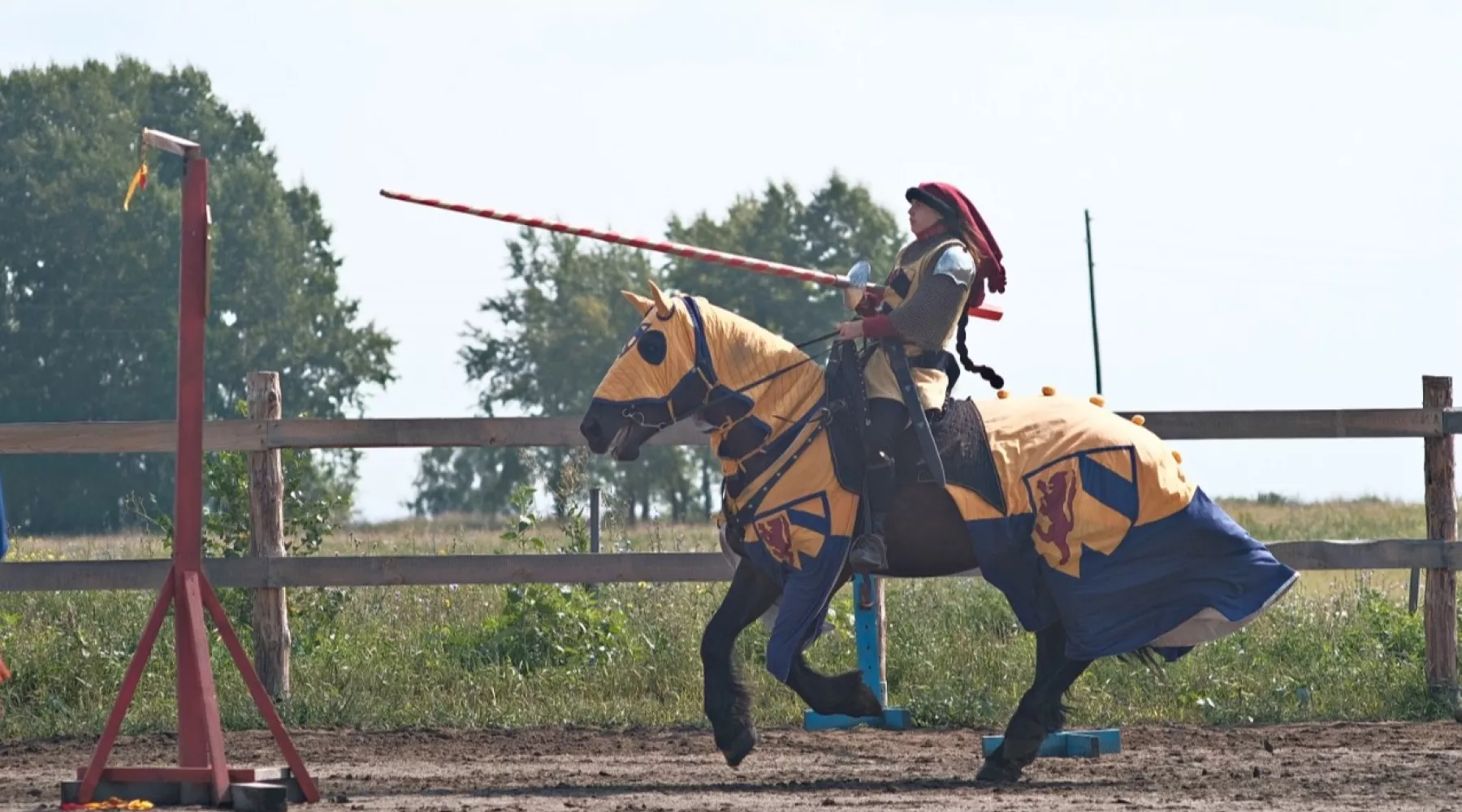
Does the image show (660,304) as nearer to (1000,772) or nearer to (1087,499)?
(1087,499)

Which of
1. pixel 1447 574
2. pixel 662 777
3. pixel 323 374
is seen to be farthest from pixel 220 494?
pixel 323 374

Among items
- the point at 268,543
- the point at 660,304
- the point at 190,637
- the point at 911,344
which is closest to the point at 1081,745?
the point at 911,344

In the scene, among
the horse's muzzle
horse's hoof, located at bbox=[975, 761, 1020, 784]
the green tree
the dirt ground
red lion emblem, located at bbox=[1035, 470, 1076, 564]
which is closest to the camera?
the dirt ground

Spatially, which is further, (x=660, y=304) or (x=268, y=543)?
(x=268, y=543)

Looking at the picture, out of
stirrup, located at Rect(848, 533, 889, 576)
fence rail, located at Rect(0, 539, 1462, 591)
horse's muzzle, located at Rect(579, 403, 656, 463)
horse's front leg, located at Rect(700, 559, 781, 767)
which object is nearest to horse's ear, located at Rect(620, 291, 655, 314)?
horse's muzzle, located at Rect(579, 403, 656, 463)

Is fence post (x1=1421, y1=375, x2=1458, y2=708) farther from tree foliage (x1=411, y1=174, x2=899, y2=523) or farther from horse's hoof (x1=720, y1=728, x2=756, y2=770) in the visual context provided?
tree foliage (x1=411, y1=174, x2=899, y2=523)

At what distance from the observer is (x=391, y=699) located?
33.5ft

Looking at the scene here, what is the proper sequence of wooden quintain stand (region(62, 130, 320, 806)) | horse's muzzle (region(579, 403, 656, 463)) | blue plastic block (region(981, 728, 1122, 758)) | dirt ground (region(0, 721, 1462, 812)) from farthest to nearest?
blue plastic block (region(981, 728, 1122, 758)) < horse's muzzle (region(579, 403, 656, 463)) < dirt ground (region(0, 721, 1462, 812)) < wooden quintain stand (region(62, 130, 320, 806))

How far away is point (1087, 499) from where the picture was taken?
25.9ft

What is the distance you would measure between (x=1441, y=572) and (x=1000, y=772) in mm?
3391

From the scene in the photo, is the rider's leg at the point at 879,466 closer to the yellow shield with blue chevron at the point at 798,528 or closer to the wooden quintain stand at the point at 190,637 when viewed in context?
the yellow shield with blue chevron at the point at 798,528

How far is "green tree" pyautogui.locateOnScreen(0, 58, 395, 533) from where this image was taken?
1721 inches

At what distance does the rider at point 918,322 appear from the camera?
7793 millimetres

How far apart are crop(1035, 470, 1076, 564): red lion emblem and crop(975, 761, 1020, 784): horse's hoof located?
813 mm
